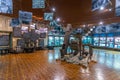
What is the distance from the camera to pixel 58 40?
19.1m

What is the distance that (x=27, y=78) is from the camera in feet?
15.9

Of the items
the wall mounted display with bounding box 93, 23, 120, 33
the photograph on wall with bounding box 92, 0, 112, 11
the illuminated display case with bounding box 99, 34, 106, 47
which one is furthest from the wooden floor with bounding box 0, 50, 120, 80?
the illuminated display case with bounding box 99, 34, 106, 47

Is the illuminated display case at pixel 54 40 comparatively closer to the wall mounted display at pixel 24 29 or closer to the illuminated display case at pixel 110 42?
the wall mounted display at pixel 24 29

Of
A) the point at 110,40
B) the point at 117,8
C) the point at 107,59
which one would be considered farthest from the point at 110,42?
the point at 117,8

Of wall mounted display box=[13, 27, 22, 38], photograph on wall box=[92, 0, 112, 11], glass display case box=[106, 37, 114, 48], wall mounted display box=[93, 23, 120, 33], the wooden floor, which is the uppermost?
photograph on wall box=[92, 0, 112, 11]

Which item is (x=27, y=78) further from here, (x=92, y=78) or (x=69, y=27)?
(x=69, y=27)

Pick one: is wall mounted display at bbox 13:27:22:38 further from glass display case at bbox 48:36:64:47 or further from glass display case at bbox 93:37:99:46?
glass display case at bbox 93:37:99:46

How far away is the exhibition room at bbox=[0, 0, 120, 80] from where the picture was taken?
230 inches

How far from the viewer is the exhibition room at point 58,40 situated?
584 centimetres

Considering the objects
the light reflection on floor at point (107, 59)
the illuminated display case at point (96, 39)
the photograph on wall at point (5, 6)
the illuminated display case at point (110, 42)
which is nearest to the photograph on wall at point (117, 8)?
the light reflection on floor at point (107, 59)

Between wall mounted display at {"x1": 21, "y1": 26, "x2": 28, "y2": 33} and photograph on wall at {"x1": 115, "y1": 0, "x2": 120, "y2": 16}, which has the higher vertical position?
photograph on wall at {"x1": 115, "y1": 0, "x2": 120, "y2": 16}

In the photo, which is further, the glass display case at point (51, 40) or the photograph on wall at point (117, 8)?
the glass display case at point (51, 40)

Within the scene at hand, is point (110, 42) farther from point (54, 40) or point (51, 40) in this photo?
point (51, 40)

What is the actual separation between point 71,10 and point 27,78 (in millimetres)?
4548
